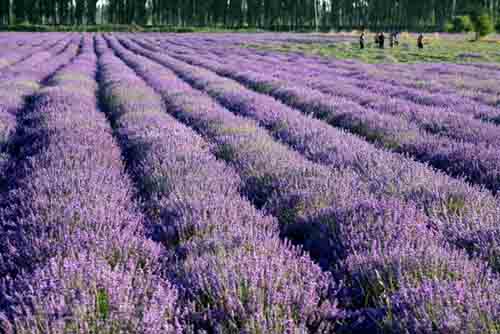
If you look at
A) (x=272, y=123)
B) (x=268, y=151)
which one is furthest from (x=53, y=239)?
(x=272, y=123)

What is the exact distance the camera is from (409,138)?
6035 mm

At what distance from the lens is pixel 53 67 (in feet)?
53.3

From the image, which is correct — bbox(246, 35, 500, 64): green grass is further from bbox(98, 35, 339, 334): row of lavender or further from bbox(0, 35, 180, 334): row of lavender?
bbox(0, 35, 180, 334): row of lavender

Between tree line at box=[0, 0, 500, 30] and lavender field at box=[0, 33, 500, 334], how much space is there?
85361 mm

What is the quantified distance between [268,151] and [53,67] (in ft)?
42.8

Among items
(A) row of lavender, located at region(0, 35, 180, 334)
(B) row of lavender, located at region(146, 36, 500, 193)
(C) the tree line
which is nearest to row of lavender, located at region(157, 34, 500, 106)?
(B) row of lavender, located at region(146, 36, 500, 193)

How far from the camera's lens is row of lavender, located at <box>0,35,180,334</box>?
2033mm

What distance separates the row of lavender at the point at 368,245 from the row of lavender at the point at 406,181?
0.46 feet

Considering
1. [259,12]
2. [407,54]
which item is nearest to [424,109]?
[407,54]

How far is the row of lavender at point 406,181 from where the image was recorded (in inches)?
118

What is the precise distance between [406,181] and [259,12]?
9689 cm

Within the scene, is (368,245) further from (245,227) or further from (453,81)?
(453,81)

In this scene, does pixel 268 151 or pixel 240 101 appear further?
pixel 240 101

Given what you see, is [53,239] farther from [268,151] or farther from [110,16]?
[110,16]
